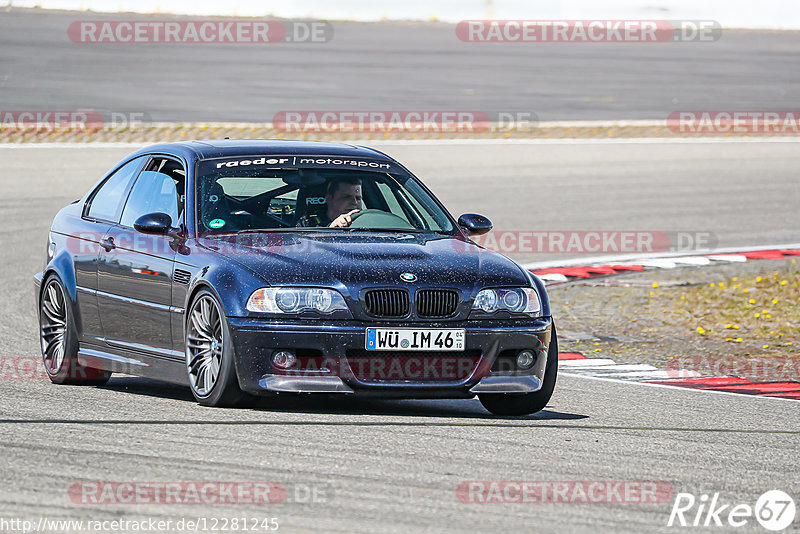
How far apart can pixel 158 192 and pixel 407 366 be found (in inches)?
86.3

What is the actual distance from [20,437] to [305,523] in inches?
79.9

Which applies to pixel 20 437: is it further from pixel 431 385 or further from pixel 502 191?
pixel 502 191

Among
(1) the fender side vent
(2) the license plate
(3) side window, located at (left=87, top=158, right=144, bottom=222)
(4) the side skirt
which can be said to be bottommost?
(4) the side skirt

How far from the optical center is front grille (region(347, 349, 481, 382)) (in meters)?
7.28

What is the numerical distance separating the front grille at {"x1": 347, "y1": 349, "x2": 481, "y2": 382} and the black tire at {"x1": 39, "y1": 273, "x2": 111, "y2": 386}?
87.2 inches

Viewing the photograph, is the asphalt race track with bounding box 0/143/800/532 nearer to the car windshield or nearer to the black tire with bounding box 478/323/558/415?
the black tire with bounding box 478/323/558/415

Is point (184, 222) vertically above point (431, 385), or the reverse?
point (184, 222)

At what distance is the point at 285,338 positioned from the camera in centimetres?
723

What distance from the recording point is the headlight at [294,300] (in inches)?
286

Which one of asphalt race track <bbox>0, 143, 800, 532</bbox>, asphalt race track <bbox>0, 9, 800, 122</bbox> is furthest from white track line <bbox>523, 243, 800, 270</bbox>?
asphalt race track <bbox>0, 9, 800, 122</bbox>

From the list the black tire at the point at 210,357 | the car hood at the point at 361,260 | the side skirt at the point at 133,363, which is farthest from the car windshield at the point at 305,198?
the side skirt at the point at 133,363

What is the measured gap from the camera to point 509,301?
7.60 m

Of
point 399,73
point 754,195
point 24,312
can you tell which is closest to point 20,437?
point 24,312

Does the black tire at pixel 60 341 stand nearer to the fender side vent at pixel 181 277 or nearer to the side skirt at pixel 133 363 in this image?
the side skirt at pixel 133 363
